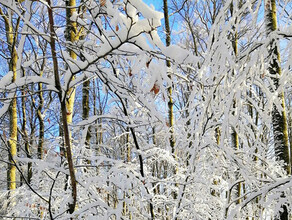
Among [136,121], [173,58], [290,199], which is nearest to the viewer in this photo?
[173,58]

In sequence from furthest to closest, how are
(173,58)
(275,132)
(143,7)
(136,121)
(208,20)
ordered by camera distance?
(208,20) → (275,132) → (136,121) → (173,58) → (143,7)

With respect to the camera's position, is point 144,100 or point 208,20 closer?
point 144,100

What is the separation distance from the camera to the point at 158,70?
1256 millimetres

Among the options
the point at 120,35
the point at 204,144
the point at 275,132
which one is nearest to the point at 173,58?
the point at 120,35

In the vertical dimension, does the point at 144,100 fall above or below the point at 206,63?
below

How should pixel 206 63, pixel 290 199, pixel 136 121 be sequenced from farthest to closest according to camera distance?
pixel 136 121 → pixel 290 199 → pixel 206 63

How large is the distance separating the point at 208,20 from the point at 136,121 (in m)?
6.46

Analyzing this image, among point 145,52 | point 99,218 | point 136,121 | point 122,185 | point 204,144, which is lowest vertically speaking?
point 99,218

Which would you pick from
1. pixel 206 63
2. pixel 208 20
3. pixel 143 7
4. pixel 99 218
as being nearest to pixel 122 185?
pixel 99 218

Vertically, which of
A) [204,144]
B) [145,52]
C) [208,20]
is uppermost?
[208,20]

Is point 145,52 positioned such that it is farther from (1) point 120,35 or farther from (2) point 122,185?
(2) point 122,185

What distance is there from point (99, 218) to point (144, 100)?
1.00 metres

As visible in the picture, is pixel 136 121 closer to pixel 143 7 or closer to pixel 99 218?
pixel 99 218

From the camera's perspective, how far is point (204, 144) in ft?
7.89
